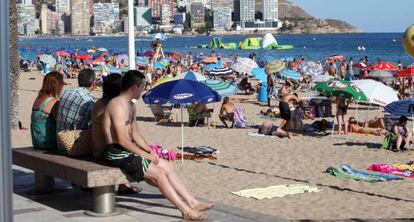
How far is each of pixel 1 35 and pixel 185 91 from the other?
7980 millimetres

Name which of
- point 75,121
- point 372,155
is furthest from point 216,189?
point 372,155

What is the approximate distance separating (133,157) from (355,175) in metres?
4.39

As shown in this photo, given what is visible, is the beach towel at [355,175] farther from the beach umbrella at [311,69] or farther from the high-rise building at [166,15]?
the high-rise building at [166,15]

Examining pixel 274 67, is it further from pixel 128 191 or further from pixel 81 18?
pixel 81 18

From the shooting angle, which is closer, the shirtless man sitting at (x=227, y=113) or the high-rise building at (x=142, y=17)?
the high-rise building at (x=142, y=17)

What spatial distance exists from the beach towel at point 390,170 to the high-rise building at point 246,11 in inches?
6615

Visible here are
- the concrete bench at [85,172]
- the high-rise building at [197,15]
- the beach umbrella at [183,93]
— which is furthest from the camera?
the high-rise building at [197,15]

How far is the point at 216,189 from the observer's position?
752 cm

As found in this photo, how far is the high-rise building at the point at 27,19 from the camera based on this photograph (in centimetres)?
15338

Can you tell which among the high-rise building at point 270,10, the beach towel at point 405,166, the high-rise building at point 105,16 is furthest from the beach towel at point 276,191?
the high-rise building at point 270,10

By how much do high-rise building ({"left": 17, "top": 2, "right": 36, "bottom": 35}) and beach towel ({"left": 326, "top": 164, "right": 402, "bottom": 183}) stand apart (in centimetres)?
14425

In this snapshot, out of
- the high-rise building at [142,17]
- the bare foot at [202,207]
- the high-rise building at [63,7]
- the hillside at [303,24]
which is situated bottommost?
the bare foot at [202,207]

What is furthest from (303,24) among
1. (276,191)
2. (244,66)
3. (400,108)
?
(276,191)

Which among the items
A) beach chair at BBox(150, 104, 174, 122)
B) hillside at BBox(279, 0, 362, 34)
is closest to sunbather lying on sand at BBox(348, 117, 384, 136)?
beach chair at BBox(150, 104, 174, 122)
